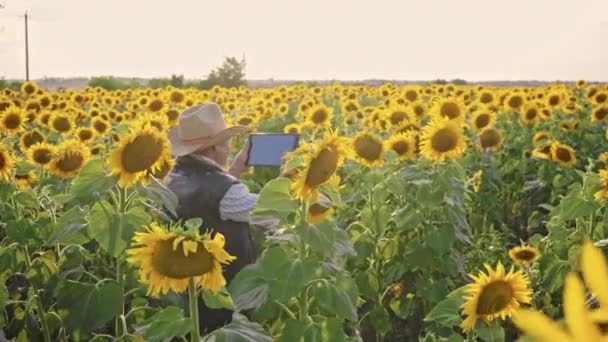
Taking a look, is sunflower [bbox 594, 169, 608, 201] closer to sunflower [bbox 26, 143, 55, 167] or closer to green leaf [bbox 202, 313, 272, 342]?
green leaf [bbox 202, 313, 272, 342]

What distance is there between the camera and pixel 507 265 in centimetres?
513

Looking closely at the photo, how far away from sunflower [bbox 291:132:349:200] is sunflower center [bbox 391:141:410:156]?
210 cm

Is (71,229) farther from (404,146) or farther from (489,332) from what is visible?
(404,146)

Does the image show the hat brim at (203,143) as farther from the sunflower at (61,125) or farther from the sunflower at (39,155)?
the sunflower at (61,125)

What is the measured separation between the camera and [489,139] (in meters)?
7.12

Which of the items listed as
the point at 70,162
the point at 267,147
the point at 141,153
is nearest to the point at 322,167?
the point at 141,153

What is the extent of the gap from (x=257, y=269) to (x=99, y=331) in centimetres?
244

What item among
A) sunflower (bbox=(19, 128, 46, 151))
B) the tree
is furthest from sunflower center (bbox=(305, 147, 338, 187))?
the tree

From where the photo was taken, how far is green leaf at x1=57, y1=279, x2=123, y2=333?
2.65 meters

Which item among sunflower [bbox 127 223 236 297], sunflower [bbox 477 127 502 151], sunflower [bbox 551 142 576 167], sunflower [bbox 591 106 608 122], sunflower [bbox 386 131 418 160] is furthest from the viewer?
sunflower [bbox 591 106 608 122]

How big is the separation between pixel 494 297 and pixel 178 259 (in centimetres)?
93

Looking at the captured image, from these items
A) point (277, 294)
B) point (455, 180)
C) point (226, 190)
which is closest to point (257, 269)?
point (277, 294)

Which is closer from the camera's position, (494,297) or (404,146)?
(494,297)

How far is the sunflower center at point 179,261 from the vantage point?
1.94 metres
